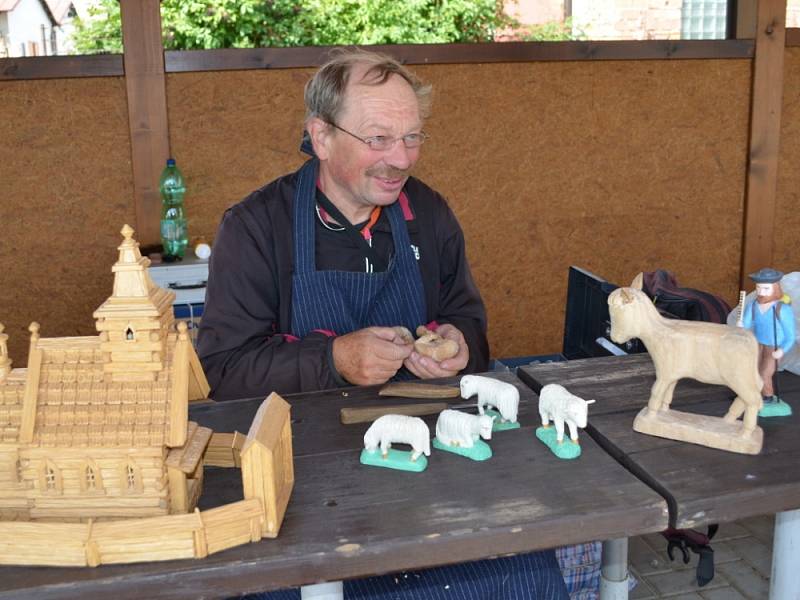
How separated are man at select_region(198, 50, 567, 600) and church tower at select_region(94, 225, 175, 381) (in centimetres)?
85

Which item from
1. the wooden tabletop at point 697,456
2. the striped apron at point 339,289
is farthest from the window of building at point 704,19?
the wooden tabletop at point 697,456

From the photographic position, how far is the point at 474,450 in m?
1.61

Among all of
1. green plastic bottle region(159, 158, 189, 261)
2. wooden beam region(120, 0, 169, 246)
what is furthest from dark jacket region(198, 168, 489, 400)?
wooden beam region(120, 0, 169, 246)

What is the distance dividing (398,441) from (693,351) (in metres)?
0.59

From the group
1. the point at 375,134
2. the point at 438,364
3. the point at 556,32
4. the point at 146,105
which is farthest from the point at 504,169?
the point at 438,364

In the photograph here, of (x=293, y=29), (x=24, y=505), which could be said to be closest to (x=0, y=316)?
(x=293, y=29)

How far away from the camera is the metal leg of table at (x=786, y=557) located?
1.72 m

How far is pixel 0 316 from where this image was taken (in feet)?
14.1

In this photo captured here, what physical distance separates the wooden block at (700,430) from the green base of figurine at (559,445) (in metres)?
0.17

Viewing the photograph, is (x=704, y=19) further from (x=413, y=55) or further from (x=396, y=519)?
(x=396, y=519)

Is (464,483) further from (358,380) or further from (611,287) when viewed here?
(611,287)

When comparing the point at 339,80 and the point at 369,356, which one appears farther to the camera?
the point at 339,80

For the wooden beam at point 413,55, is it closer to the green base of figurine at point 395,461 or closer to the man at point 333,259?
the man at point 333,259

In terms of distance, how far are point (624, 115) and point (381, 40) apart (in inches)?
67.8
